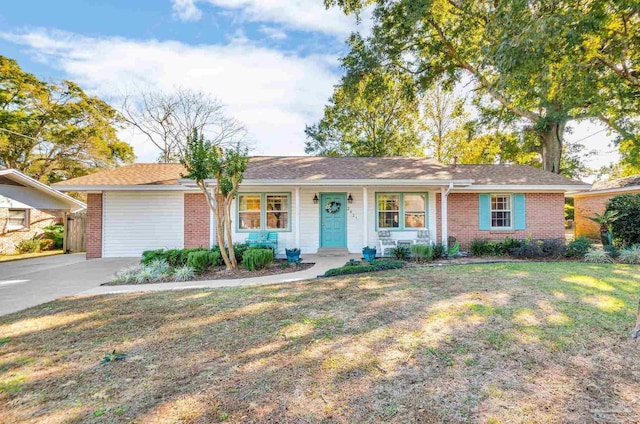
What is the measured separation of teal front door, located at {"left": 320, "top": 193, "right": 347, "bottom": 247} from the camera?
35.7 feet

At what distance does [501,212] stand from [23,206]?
19096mm

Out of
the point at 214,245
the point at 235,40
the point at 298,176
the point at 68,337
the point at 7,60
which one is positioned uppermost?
the point at 7,60

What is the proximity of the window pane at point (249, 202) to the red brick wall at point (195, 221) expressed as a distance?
1367 millimetres

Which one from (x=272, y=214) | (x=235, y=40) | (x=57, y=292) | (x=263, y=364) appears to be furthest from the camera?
(x=235, y=40)

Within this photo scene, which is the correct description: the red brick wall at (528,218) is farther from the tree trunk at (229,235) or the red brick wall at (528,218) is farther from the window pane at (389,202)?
the tree trunk at (229,235)

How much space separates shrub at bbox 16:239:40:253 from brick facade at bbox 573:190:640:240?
26775 millimetres

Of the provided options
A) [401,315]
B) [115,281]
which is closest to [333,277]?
[401,315]

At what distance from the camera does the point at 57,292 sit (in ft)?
20.3

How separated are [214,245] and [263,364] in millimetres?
7382

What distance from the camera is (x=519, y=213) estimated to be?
11.0 metres

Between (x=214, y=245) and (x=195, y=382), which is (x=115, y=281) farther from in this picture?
(x=195, y=382)

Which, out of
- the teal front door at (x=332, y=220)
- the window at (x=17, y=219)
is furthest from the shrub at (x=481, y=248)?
the window at (x=17, y=219)

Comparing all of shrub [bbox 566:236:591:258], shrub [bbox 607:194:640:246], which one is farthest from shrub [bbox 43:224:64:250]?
shrub [bbox 607:194:640:246]

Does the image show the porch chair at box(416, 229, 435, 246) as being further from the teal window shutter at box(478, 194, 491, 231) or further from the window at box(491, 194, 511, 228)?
the window at box(491, 194, 511, 228)
